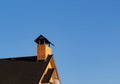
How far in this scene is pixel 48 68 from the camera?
45.6 m

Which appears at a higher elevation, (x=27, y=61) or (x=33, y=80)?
(x=27, y=61)

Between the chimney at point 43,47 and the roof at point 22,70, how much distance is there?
0.60 meters

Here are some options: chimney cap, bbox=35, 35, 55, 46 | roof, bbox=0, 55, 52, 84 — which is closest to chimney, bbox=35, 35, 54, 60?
chimney cap, bbox=35, 35, 55, 46

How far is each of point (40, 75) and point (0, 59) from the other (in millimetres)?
8540

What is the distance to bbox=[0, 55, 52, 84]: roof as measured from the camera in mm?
42572

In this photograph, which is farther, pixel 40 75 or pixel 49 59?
pixel 49 59

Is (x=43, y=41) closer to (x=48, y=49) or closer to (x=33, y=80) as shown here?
(x=48, y=49)

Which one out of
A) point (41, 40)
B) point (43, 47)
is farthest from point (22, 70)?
point (41, 40)

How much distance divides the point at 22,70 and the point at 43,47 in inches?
160

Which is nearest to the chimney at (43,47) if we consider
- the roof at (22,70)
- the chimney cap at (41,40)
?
the chimney cap at (41,40)

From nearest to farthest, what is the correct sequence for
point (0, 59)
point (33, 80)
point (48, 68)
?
point (33, 80)
point (48, 68)
point (0, 59)

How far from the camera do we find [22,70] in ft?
147

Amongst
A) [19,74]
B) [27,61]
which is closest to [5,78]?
[19,74]

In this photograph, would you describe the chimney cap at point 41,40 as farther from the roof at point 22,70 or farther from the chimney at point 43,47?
the roof at point 22,70
